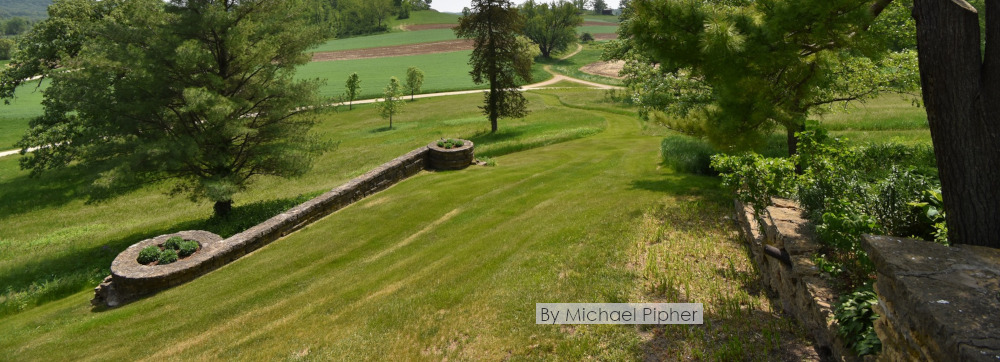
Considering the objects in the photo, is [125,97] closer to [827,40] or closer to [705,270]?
[705,270]

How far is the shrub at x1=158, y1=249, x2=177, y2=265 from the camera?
11336 mm

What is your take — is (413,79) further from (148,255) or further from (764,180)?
(764,180)

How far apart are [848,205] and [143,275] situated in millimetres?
13087

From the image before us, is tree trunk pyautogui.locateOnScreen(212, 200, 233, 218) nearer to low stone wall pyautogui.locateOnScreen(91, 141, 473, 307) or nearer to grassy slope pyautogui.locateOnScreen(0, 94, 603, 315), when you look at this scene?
grassy slope pyautogui.locateOnScreen(0, 94, 603, 315)

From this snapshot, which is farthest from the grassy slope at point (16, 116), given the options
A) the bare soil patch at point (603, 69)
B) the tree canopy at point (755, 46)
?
the bare soil patch at point (603, 69)

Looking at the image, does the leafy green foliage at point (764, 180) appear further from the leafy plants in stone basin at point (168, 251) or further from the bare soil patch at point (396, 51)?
the bare soil patch at point (396, 51)

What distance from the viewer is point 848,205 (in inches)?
217

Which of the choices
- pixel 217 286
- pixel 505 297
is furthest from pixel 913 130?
pixel 217 286

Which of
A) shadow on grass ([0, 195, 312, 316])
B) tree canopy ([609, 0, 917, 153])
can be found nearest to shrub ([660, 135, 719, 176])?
tree canopy ([609, 0, 917, 153])

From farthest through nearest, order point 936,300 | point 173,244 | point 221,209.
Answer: point 221,209 < point 173,244 < point 936,300

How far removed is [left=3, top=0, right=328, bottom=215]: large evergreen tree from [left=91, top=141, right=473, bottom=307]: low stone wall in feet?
6.57

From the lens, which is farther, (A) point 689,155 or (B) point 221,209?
(B) point 221,209

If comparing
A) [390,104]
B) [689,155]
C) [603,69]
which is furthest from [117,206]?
[603,69]

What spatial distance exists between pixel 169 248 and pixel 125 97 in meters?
5.27
